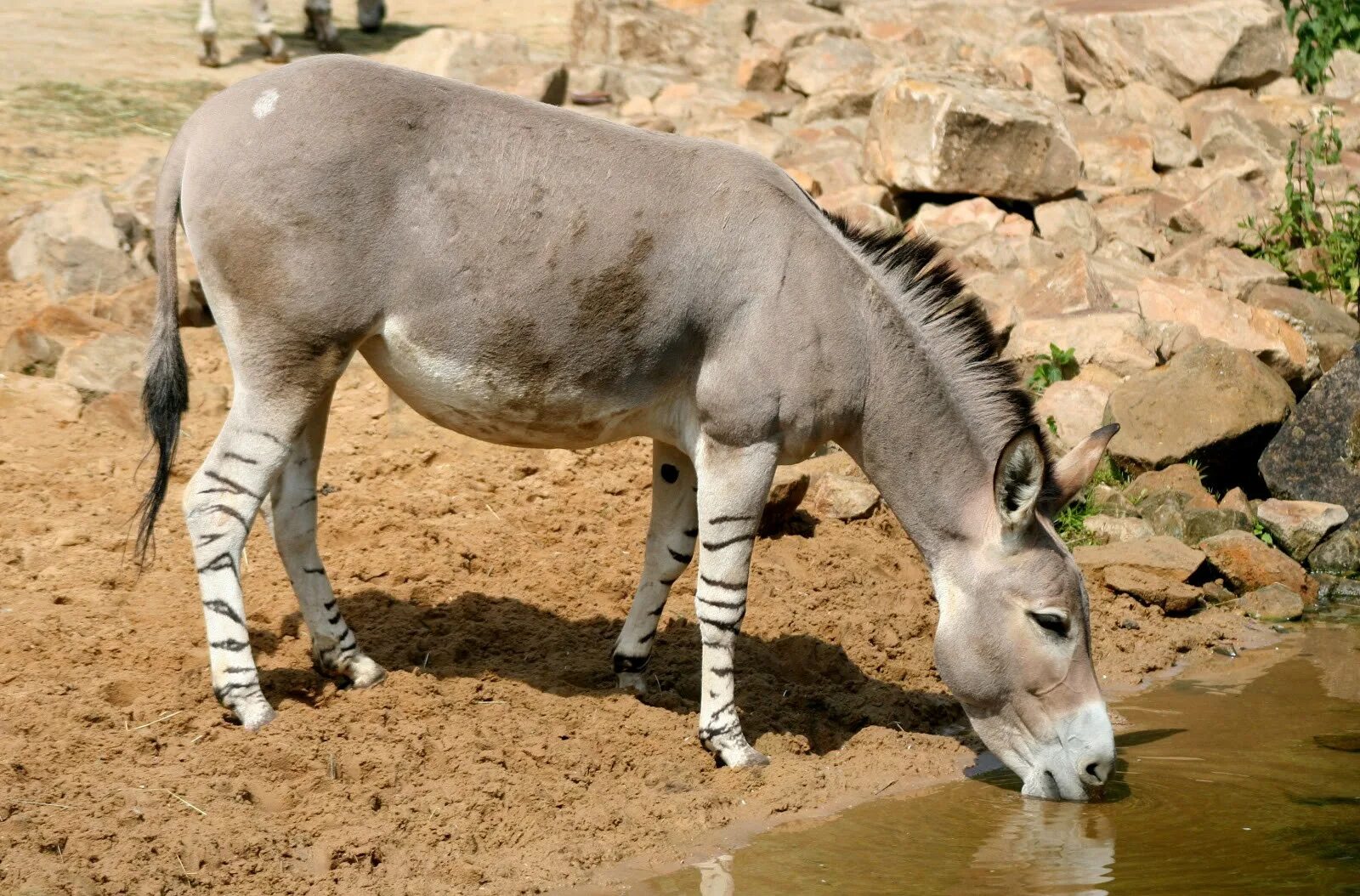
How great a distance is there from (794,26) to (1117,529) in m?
10.1

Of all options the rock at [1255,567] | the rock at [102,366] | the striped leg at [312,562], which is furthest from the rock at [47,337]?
the rock at [1255,567]

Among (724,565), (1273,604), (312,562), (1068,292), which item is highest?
(724,565)

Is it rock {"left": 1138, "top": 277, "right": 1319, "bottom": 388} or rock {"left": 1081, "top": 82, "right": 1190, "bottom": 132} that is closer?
rock {"left": 1138, "top": 277, "right": 1319, "bottom": 388}

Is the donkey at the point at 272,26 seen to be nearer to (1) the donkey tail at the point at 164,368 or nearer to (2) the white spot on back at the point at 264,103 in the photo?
(1) the donkey tail at the point at 164,368

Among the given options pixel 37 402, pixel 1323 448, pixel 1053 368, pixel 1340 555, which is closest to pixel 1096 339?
pixel 1053 368

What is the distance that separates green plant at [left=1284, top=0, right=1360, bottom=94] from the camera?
16.6 metres

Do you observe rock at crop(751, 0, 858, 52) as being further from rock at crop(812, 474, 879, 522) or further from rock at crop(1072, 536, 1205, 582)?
rock at crop(1072, 536, 1205, 582)

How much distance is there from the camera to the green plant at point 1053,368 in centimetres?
1073

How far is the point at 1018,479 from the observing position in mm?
6305

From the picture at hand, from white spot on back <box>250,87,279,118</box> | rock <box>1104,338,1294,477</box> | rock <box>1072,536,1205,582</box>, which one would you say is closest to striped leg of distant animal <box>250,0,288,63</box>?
rock <box>1104,338,1294,477</box>

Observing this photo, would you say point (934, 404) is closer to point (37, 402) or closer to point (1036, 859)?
point (1036, 859)

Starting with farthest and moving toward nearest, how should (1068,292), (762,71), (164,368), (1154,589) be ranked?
(762,71) → (1068,292) → (1154,589) → (164,368)

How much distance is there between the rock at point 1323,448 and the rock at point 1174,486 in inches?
23.3

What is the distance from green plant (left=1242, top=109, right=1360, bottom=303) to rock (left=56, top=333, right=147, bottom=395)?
930cm
